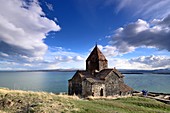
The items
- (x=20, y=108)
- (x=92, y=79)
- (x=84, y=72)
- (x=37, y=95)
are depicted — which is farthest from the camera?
(x=84, y=72)

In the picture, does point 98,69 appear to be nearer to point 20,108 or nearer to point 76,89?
point 76,89

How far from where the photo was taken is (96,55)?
37.9 meters

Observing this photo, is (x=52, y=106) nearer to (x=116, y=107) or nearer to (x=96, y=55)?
(x=116, y=107)

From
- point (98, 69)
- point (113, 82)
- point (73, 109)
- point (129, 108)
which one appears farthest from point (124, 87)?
point (73, 109)

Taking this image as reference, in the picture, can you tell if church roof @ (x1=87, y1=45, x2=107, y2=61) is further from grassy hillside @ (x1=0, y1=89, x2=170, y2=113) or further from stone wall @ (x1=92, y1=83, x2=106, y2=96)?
grassy hillside @ (x1=0, y1=89, x2=170, y2=113)

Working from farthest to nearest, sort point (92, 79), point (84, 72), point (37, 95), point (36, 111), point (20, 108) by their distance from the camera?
point (84, 72)
point (92, 79)
point (37, 95)
point (20, 108)
point (36, 111)

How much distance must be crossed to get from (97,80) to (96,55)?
20.3ft

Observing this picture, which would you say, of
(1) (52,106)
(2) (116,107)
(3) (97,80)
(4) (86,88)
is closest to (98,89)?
(3) (97,80)

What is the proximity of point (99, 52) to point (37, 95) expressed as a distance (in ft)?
64.2

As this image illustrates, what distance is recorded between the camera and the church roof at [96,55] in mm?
37719

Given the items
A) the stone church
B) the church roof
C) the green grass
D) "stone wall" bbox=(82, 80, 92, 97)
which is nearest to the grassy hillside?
the green grass

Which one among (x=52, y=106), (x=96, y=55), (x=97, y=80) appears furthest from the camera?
(x=96, y=55)

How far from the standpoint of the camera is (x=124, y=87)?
37.3 metres

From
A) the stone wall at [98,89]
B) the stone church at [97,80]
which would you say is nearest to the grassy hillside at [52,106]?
the stone wall at [98,89]
